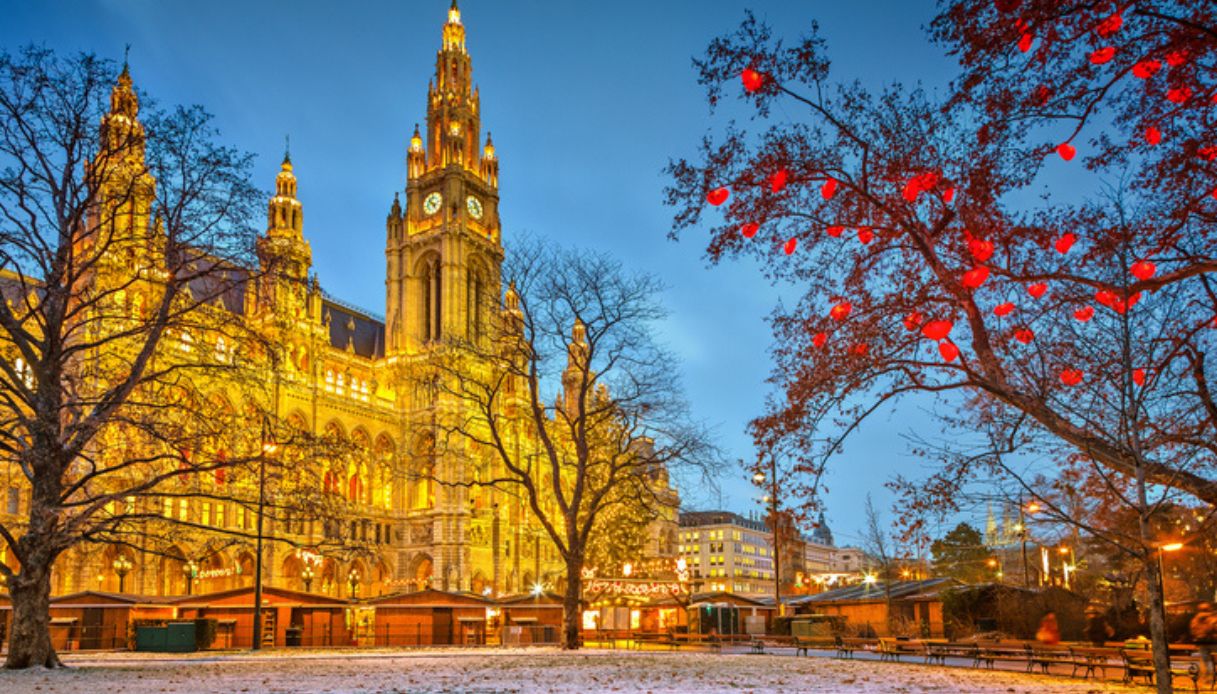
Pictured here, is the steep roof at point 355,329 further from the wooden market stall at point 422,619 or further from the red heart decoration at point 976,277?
the red heart decoration at point 976,277

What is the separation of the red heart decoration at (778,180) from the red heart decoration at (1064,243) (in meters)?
3.58

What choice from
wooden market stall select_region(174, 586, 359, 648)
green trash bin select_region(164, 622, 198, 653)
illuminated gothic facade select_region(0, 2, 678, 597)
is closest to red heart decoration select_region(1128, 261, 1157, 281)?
green trash bin select_region(164, 622, 198, 653)

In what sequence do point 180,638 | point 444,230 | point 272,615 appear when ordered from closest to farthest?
point 180,638 → point 272,615 → point 444,230

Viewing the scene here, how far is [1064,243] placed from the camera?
41.0ft

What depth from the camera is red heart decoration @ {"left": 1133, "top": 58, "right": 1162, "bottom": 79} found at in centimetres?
1066

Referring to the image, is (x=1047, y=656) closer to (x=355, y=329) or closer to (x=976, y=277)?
(x=976, y=277)

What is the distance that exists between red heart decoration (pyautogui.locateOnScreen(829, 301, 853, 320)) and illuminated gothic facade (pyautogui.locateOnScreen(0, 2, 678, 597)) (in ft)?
177

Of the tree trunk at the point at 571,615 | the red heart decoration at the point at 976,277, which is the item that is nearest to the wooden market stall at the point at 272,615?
the tree trunk at the point at 571,615

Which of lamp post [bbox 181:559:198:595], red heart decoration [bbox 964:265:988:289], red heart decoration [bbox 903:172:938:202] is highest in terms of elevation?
red heart decoration [bbox 903:172:938:202]

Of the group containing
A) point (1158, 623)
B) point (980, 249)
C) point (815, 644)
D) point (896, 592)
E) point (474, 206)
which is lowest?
point (815, 644)

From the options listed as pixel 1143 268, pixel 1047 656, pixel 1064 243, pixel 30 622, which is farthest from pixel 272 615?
pixel 1143 268

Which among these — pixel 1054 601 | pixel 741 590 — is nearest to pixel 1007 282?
pixel 1054 601

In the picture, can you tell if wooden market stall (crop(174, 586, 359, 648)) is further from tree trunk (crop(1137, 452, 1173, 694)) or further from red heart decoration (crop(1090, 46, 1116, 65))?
red heart decoration (crop(1090, 46, 1116, 65))

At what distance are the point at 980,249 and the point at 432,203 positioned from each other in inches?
3073
